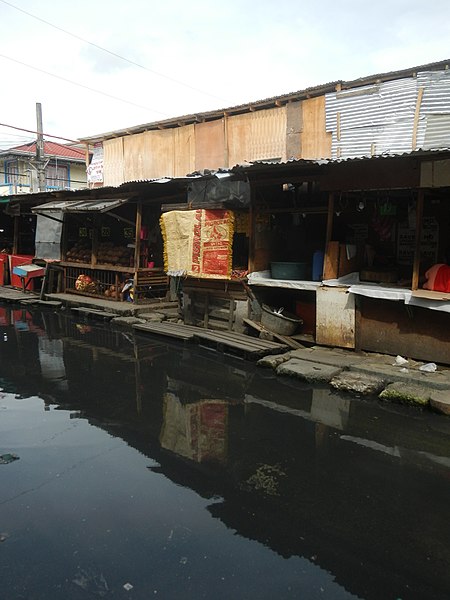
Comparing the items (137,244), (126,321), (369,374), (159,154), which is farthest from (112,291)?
(369,374)

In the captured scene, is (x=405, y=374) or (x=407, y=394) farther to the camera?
(x=405, y=374)

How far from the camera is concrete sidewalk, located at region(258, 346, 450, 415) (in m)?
6.57

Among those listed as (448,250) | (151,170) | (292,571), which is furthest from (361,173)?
(151,170)

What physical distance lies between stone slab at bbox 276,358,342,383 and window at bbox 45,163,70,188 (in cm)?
3039

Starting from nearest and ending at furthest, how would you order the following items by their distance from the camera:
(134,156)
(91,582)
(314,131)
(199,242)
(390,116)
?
(91,582) < (199,242) < (390,116) < (314,131) < (134,156)

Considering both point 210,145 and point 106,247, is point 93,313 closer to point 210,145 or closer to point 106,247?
point 106,247

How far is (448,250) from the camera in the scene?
29.5 feet

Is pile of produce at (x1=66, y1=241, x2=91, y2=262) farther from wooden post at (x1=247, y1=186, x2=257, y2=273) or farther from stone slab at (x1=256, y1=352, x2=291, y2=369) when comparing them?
stone slab at (x1=256, y1=352, x2=291, y2=369)

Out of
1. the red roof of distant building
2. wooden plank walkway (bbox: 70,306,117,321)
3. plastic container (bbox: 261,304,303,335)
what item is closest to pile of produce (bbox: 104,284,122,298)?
wooden plank walkway (bbox: 70,306,117,321)

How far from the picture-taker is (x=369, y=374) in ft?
24.6

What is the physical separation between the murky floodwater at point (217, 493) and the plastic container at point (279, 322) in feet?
7.78

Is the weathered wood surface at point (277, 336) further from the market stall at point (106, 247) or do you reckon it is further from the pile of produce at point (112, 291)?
the pile of produce at point (112, 291)

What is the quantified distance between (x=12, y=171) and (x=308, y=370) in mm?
33528

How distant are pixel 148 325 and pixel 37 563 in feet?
28.6
